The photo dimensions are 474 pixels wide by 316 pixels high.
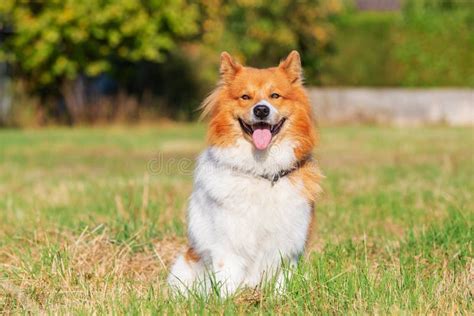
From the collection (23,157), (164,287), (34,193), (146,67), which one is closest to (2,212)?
(34,193)

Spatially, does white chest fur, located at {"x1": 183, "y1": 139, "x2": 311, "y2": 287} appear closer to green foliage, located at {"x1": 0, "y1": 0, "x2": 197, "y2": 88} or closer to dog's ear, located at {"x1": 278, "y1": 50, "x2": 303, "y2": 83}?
dog's ear, located at {"x1": 278, "y1": 50, "x2": 303, "y2": 83}

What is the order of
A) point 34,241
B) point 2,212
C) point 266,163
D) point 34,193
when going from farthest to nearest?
point 34,193 → point 2,212 → point 34,241 → point 266,163

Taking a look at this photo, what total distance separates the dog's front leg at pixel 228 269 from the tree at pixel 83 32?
52.1ft

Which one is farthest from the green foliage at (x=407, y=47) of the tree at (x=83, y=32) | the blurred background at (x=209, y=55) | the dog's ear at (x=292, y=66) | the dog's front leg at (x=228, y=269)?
the dog's front leg at (x=228, y=269)

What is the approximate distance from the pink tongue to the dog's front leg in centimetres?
74

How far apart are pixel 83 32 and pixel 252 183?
15.9 m

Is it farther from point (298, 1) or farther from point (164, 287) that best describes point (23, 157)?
point (298, 1)

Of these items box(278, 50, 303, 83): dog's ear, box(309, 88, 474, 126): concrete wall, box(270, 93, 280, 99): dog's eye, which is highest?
box(278, 50, 303, 83): dog's ear

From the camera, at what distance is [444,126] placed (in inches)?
982

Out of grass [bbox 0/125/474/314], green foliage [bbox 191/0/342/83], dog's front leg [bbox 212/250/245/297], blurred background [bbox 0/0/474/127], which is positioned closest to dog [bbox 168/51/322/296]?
dog's front leg [bbox 212/250/245/297]

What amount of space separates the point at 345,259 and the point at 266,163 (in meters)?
0.92

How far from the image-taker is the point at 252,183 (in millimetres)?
5512

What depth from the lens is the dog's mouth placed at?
18.2ft

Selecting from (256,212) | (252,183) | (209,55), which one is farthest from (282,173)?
(209,55)
